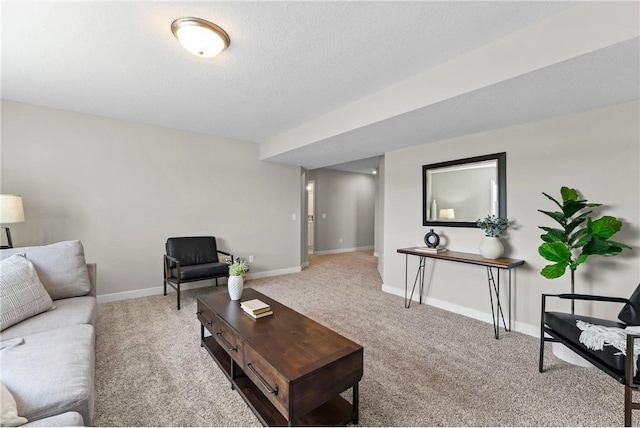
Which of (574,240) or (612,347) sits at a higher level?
(574,240)

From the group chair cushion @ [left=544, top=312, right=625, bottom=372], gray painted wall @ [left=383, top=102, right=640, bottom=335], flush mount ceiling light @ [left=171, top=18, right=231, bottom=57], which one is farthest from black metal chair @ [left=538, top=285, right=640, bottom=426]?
flush mount ceiling light @ [left=171, top=18, right=231, bottom=57]

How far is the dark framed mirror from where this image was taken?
2.96 meters

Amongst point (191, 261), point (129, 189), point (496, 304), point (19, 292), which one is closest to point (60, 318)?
point (19, 292)

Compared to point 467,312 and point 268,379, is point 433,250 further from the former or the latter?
point 268,379

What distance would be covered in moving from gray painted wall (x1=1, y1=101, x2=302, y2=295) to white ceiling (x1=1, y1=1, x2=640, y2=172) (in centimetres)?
47

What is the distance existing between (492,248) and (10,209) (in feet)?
15.2

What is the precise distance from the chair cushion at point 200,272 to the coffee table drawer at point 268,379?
2.12m

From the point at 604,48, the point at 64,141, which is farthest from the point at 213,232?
the point at 604,48

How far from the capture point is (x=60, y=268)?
2258 mm

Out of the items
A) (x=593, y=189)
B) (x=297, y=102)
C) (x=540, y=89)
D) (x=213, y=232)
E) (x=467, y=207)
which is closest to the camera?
(x=540, y=89)

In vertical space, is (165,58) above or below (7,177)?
above

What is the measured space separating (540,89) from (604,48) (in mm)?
487

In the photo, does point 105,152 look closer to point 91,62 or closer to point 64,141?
point 64,141

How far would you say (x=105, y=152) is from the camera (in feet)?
11.6
